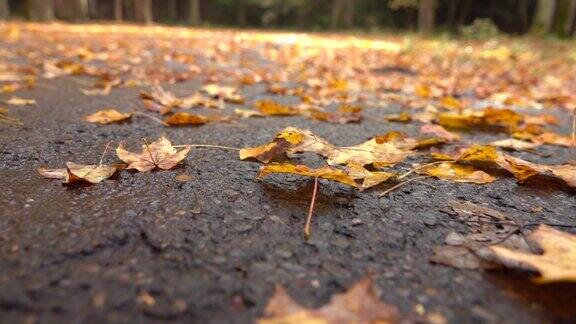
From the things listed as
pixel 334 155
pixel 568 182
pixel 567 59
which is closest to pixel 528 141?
pixel 568 182

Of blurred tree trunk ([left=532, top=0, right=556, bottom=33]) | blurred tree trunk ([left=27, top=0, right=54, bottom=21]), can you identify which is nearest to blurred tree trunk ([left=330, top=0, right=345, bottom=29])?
blurred tree trunk ([left=532, top=0, right=556, bottom=33])

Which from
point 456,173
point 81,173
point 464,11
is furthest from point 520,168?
point 464,11

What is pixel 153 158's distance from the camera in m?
1.53

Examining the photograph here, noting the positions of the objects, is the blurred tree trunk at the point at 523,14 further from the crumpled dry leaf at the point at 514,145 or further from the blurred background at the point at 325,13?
the crumpled dry leaf at the point at 514,145

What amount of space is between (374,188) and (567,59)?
800cm

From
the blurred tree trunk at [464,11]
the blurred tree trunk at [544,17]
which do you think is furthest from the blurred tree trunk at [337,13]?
the blurred tree trunk at [544,17]

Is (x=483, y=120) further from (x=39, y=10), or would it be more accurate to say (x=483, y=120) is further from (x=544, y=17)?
(x=39, y=10)

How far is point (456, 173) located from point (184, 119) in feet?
4.26

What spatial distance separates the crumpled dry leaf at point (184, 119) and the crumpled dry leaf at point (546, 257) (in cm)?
157

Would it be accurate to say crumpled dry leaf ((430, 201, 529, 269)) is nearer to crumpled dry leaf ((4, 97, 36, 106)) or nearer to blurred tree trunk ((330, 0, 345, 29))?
crumpled dry leaf ((4, 97, 36, 106))

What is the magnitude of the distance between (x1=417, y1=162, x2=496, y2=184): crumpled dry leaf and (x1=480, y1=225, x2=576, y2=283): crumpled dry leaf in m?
0.50

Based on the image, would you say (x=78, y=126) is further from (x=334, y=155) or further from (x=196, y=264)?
(x=196, y=264)

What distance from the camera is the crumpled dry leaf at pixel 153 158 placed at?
1.48 m

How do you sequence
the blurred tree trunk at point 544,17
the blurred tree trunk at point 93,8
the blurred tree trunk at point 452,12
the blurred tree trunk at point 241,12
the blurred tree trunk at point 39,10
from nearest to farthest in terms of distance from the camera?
the blurred tree trunk at point 544,17 < the blurred tree trunk at point 39,10 < the blurred tree trunk at point 452,12 < the blurred tree trunk at point 93,8 < the blurred tree trunk at point 241,12
